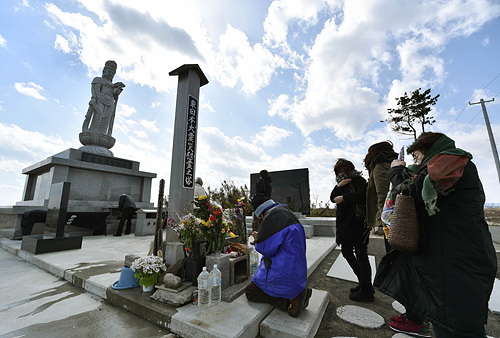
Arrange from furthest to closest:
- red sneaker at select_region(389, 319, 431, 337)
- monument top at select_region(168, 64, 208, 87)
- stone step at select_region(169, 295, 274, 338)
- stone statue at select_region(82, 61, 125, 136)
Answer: stone statue at select_region(82, 61, 125, 136) < monument top at select_region(168, 64, 208, 87) < red sneaker at select_region(389, 319, 431, 337) < stone step at select_region(169, 295, 274, 338)

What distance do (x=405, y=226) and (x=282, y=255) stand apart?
1.16 m

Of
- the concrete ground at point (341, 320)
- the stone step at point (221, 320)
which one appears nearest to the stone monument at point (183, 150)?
the stone step at point (221, 320)

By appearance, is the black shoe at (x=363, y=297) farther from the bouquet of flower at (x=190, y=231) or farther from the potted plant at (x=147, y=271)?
the potted plant at (x=147, y=271)

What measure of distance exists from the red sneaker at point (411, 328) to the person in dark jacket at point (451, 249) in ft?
2.79

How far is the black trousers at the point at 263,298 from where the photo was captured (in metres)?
2.23

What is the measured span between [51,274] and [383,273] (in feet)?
16.9

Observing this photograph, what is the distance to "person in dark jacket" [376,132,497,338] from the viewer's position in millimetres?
1184

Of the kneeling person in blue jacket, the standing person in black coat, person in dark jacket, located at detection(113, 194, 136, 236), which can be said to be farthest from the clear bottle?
person in dark jacket, located at detection(113, 194, 136, 236)

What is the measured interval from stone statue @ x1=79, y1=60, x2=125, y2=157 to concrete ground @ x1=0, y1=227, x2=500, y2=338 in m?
7.90

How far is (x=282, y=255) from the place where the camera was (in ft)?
7.00

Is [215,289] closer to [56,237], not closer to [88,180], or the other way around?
[56,237]

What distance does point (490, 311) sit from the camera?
2.44m

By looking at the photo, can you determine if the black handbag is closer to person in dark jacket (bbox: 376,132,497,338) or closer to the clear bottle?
person in dark jacket (bbox: 376,132,497,338)

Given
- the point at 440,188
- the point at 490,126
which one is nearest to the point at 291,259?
the point at 440,188
